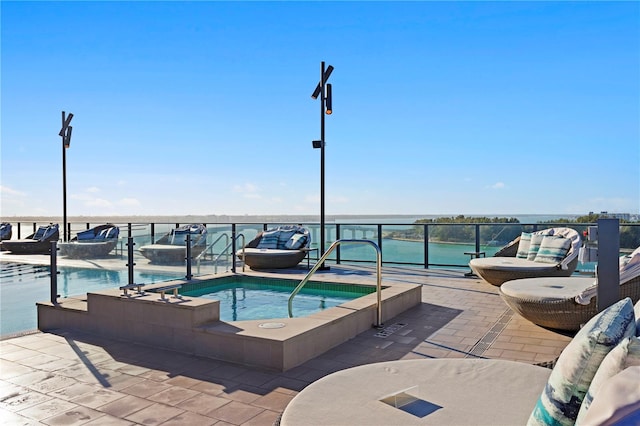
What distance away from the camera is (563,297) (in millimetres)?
4137

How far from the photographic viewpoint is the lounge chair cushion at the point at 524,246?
716cm

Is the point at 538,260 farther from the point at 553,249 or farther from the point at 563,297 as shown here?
the point at 563,297

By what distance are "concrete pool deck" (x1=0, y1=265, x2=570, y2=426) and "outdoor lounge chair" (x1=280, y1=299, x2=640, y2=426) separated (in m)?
0.86

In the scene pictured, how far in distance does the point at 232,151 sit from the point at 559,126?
10781 mm

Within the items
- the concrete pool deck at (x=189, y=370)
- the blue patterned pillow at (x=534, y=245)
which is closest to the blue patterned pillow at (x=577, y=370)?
the concrete pool deck at (x=189, y=370)

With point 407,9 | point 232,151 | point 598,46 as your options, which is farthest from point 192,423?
point 232,151

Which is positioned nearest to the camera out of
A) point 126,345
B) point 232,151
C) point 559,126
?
point 126,345

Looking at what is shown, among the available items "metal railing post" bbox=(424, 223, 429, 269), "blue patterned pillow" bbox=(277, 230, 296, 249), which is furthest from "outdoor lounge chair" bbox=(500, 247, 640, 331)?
"blue patterned pillow" bbox=(277, 230, 296, 249)

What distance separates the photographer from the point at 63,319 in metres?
4.86

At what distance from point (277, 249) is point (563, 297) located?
593 centimetres

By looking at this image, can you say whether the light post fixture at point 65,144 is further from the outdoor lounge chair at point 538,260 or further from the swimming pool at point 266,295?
the outdoor lounge chair at point 538,260

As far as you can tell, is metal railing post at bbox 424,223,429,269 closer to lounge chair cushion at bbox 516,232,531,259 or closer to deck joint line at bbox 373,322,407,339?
lounge chair cushion at bbox 516,232,531,259

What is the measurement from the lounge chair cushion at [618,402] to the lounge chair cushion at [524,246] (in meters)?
6.54

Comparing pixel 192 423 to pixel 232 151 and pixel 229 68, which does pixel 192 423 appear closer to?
pixel 229 68
